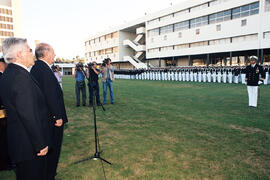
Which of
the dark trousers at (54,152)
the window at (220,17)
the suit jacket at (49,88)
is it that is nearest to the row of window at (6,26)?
the window at (220,17)

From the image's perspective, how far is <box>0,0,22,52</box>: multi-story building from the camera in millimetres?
76312

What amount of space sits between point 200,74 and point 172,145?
691 inches

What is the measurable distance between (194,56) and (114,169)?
117 feet

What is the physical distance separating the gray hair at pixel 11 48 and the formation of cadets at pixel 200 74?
50.9 ft

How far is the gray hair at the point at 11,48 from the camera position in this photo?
1.91 meters

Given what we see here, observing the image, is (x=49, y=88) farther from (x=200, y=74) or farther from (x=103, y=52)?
(x=103, y=52)

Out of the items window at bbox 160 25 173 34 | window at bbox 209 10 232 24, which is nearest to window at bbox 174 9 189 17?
window at bbox 160 25 173 34

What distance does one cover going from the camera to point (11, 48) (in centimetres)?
191

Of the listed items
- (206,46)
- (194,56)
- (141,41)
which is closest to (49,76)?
(206,46)

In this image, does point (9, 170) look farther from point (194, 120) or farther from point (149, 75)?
point (149, 75)

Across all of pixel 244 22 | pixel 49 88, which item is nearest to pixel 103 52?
pixel 244 22

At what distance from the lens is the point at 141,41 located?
1839 inches

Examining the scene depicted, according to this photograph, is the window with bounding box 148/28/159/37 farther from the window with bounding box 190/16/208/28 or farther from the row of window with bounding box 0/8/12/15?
the row of window with bounding box 0/8/12/15

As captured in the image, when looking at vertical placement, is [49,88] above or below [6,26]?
below
